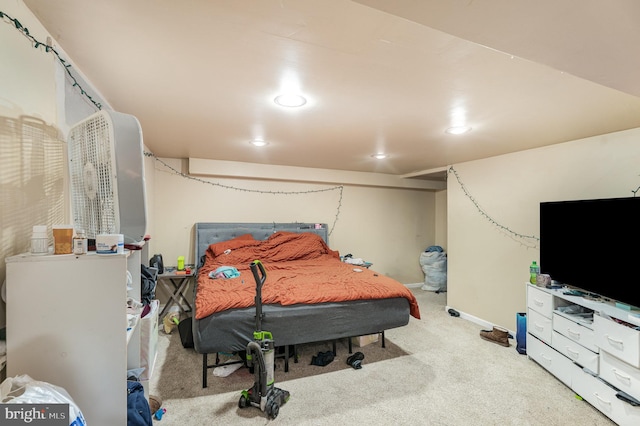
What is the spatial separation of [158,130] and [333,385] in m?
2.79

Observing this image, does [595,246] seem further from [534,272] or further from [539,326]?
[539,326]

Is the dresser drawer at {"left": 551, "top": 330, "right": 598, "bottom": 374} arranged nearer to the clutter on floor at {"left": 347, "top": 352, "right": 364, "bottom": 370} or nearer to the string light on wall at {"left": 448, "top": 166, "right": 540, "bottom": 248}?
Answer: the string light on wall at {"left": 448, "top": 166, "right": 540, "bottom": 248}

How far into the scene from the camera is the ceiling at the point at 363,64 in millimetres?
914

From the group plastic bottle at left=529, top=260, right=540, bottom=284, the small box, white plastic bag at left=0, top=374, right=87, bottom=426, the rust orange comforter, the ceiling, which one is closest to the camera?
white plastic bag at left=0, top=374, right=87, bottom=426

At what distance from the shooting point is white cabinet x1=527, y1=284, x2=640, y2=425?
1889 millimetres

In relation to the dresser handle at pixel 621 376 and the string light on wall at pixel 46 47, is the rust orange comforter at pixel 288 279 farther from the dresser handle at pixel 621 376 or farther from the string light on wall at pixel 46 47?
the string light on wall at pixel 46 47

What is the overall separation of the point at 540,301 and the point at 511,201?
124 centimetres

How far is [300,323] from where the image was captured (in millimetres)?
2416

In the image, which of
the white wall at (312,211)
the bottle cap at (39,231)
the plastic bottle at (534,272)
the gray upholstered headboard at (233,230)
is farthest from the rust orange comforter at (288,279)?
the bottle cap at (39,231)

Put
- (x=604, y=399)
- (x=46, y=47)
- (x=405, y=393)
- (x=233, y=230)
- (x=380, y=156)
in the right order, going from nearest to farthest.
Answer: (x=46, y=47) → (x=604, y=399) → (x=405, y=393) → (x=380, y=156) → (x=233, y=230)

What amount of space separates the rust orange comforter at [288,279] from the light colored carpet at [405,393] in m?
0.59

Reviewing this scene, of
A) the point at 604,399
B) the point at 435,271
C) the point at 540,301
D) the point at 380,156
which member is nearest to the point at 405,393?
the point at 604,399

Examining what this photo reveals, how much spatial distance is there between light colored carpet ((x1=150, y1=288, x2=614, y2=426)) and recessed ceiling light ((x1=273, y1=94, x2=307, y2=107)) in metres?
2.20

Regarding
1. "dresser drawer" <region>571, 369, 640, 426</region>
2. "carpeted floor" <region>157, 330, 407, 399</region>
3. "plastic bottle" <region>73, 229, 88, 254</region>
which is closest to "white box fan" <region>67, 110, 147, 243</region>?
"plastic bottle" <region>73, 229, 88, 254</region>
